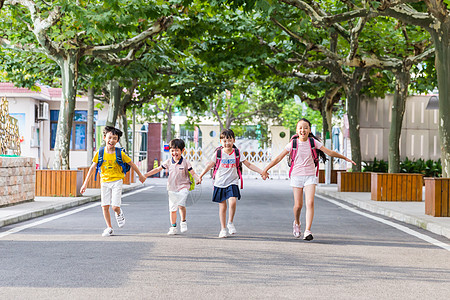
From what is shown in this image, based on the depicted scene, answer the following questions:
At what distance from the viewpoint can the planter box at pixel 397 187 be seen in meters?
17.7

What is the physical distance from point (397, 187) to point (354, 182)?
16.7 feet

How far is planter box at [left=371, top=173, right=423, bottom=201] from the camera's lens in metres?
17.7

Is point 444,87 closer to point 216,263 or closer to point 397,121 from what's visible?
point 397,121

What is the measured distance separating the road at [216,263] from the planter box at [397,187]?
567 centimetres

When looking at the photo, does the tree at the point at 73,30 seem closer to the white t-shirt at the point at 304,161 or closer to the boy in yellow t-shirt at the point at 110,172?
the boy in yellow t-shirt at the point at 110,172

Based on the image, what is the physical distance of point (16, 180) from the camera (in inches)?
588

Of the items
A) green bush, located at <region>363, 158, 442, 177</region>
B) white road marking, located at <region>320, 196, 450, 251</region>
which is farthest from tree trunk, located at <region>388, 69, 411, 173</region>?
green bush, located at <region>363, 158, 442, 177</region>

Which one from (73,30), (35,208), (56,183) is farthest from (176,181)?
(73,30)

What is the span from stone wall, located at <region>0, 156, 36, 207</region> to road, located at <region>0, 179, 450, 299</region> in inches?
98.9

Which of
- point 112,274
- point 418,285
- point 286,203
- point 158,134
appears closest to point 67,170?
point 286,203

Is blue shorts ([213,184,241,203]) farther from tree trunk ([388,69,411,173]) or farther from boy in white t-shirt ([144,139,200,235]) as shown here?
tree trunk ([388,69,411,173])

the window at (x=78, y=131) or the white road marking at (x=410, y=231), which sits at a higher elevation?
the window at (x=78, y=131)

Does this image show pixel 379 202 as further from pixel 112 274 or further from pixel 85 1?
pixel 112 274

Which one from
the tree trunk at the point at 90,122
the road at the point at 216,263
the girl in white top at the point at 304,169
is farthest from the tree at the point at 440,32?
the tree trunk at the point at 90,122
